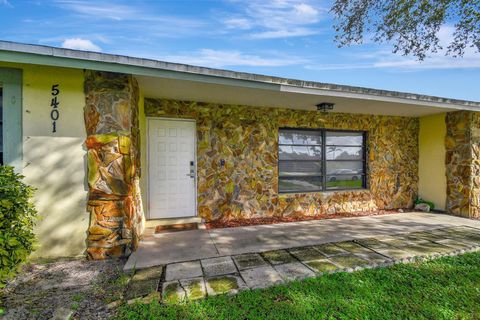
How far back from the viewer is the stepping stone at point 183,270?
106 inches

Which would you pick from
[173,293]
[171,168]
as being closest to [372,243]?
[173,293]

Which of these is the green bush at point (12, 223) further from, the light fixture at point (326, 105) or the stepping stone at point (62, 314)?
the light fixture at point (326, 105)

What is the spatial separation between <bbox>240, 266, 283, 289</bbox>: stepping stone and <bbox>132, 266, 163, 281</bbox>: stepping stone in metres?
1.04

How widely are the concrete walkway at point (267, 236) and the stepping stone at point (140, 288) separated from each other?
15.9 inches

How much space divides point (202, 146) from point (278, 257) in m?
2.83

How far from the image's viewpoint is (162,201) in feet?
15.7

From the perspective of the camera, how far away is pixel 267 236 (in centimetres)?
407

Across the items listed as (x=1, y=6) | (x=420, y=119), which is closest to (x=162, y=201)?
(x=1, y=6)

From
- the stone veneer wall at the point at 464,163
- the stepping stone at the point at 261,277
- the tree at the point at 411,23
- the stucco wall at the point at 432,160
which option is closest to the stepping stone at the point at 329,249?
the stepping stone at the point at 261,277

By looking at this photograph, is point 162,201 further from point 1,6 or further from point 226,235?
point 1,6

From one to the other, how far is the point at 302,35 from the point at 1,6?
639cm

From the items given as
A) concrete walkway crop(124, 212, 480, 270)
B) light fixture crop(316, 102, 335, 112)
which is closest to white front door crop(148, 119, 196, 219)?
concrete walkway crop(124, 212, 480, 270)

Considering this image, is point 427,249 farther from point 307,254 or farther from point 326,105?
point 326,105

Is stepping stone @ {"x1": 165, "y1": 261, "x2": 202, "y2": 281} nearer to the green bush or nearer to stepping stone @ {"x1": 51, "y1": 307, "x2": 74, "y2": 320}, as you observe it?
stepping stone @ {"x1": 51, "y1": 307, "x2": 74, "y2": 320}
